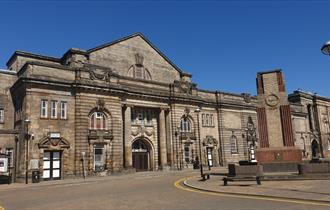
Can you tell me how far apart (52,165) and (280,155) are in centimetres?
2122

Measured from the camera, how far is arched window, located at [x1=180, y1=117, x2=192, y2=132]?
4228cm

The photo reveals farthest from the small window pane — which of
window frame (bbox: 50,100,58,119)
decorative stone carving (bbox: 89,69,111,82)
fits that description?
decorative stone carving (bbox: 89,69,111,82)

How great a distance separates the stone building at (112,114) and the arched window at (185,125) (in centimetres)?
14

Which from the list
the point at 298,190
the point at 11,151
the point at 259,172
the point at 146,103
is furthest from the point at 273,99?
the point at 11,151

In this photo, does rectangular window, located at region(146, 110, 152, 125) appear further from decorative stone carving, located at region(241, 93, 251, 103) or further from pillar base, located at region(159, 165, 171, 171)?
decorative stone carving, located at region(241, 93, 251, 103)

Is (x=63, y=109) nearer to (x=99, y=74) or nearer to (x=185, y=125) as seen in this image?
(x=99, y=74)

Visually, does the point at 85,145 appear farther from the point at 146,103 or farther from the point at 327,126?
the point at 327,126

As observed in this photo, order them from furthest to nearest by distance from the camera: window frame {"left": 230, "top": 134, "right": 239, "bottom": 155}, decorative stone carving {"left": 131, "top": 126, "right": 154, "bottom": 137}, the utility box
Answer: window frame {"left": 230, "top": 134, "right": 239, "bottom": 155}, decorative stone carving {"left": 131, "top": 126, "right": 154, "bottom": 137}, the utility box

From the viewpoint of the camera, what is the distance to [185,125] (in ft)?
140

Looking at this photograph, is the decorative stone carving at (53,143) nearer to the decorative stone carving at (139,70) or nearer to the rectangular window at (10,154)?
the rectangular window at (10,154)

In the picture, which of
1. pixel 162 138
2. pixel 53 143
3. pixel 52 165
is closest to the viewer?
pixel 53 143

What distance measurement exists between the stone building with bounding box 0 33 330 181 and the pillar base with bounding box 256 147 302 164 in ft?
55.2

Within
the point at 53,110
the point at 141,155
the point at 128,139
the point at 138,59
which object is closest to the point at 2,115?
the point at 53,110

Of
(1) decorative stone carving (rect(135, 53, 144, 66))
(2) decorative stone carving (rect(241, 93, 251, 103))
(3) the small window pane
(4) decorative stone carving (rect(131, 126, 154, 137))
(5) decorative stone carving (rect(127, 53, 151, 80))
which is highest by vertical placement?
(1) decorative stone carving (rect(135, 53, 144, 66))
